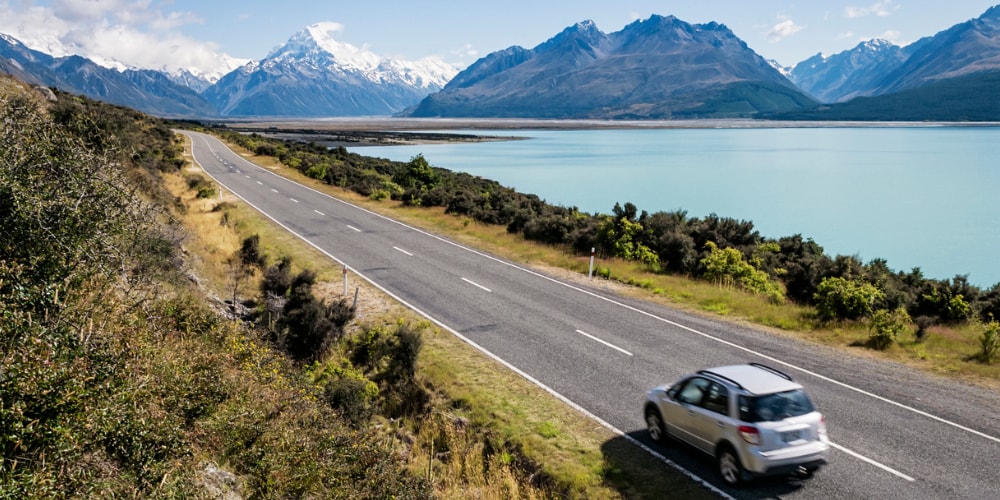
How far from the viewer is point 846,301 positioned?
56.9 feet

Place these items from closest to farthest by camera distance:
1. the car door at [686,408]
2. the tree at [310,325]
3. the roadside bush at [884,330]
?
the car door at [686,408], the roadside bush at [884,330], the tree at [310,325]

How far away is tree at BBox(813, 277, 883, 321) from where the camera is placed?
17.3 meters

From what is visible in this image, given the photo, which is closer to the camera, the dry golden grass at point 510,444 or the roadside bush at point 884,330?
the dry golden grass at point 510,444

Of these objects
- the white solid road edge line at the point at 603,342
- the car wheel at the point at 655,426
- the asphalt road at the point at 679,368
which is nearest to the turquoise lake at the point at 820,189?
the asphalt road at the point at 679,368

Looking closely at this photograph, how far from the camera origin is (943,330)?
17062 millimetres

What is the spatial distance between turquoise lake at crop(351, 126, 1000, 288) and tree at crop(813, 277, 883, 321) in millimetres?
29307

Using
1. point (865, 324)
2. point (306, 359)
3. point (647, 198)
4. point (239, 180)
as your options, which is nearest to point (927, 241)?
point (647, 198)

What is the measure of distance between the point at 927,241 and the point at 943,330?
4223 centimetres

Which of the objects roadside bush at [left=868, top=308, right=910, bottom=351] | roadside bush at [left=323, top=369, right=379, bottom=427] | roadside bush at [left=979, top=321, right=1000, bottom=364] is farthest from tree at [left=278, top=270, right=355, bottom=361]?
roadside bush at [left=979, top=321, right=1000, bottom=364]

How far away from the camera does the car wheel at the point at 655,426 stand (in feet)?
34.9

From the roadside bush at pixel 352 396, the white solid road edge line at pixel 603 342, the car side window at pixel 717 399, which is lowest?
the roadside bush at pixel 352 396

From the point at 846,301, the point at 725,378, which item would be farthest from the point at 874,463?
the point at 846,301

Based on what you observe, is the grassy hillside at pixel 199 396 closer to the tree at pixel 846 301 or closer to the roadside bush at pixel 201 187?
the tree at pixel 846 301

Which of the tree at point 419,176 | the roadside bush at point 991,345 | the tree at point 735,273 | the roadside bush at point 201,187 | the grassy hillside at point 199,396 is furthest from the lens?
the tree at point 419,176
